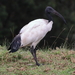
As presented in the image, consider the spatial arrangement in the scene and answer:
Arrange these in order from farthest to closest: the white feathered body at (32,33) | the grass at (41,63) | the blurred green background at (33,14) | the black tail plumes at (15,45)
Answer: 1. the blurred green background at (33,14)
2. the white feathered body at (32,33)
3. the black tail plumes at (15,45)
4. the grass at (41,63)

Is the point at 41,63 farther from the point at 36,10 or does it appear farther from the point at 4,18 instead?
Result: the point at 36,10

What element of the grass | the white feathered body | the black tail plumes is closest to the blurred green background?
the grass

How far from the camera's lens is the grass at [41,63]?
6.88m

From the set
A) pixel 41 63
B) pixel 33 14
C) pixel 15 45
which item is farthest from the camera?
pixel 33 14

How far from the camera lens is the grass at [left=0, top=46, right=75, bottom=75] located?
6884 millimetres

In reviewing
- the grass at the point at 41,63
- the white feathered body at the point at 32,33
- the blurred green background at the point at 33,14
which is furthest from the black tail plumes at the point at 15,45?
the blurred green background at the point at 33,14

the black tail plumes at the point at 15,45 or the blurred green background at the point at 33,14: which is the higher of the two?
the black tail plumes at the point at 15,45

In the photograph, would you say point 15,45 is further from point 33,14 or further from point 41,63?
point 33,14

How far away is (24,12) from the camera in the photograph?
22406 millimetres

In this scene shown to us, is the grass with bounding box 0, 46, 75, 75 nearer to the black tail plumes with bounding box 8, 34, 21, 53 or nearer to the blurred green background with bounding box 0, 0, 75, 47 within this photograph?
the black tail plumes with bounding box 8, 34, 21, 53

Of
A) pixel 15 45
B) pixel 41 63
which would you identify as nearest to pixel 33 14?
pixel 41 63

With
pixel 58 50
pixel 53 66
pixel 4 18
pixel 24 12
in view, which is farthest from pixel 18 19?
pixel 53 66

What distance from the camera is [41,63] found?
7.99 meters

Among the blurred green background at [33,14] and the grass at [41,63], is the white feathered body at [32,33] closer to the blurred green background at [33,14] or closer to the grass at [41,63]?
the grass at [41,63]
